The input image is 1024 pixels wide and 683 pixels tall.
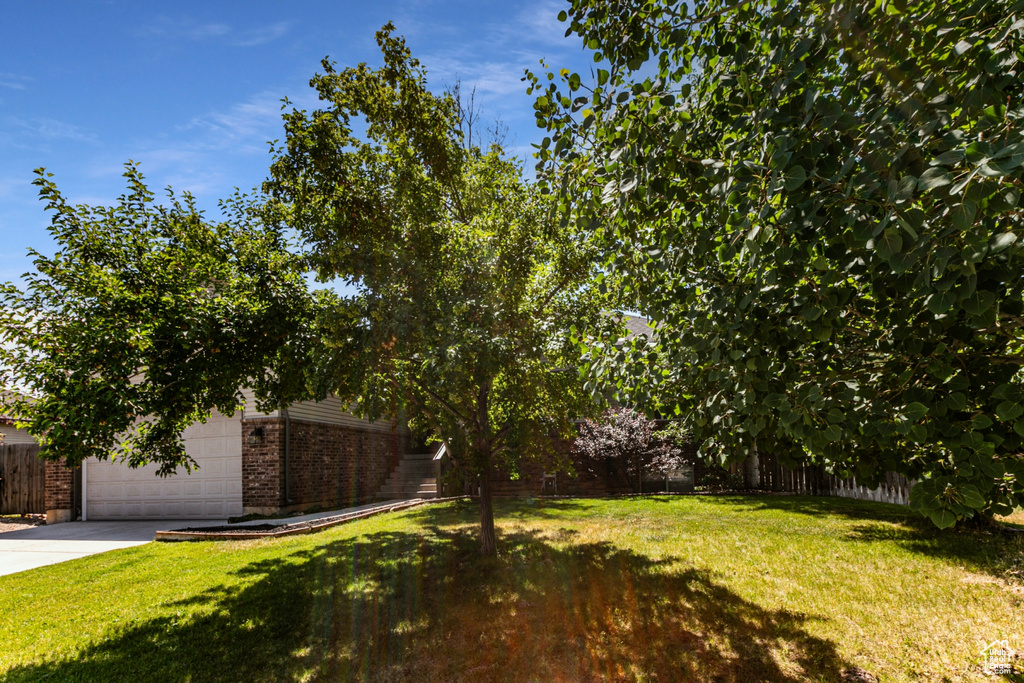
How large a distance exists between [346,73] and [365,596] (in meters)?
7.76

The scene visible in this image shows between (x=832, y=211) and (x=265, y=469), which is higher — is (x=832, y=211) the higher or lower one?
the higher one

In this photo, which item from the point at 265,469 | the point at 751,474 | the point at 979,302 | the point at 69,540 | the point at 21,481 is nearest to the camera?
the point at 979,302

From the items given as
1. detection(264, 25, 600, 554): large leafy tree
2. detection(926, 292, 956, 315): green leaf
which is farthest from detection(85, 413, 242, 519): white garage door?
detection(926, 292, 956, 315): green leaf

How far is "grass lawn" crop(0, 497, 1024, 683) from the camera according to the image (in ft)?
16.5

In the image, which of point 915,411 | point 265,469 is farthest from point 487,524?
point 265,469

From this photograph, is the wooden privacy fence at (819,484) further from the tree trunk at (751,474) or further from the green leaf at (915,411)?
the green leaf at (915,411)

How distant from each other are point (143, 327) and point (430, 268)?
3.39 meters

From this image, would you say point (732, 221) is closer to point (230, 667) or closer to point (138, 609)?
point (230, 667)

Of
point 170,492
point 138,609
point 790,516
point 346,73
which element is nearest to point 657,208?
point 346,73

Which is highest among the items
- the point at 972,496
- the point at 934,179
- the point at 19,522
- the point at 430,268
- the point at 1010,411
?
the point at 430,268

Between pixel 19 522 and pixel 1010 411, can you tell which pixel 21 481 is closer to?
pixel 19 522

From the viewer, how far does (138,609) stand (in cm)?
679

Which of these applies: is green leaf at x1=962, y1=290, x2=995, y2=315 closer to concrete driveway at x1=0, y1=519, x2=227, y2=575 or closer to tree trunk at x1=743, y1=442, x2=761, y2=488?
concrete driveway at x1=0, y1=519, x2=227, y2=575

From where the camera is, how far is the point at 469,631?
582 cm
